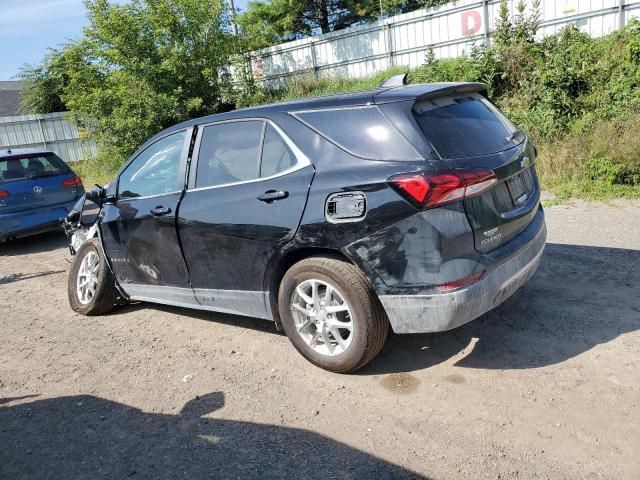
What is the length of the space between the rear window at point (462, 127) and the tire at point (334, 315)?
1002 mm

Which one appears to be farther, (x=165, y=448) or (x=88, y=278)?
(x=88, y=278)

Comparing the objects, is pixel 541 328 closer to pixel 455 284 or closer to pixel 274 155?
pixel 455 284

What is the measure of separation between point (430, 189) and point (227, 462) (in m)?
1.95

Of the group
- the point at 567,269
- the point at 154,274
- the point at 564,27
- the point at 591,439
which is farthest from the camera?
the point at 564,27

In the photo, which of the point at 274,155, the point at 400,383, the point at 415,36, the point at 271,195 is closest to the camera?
the point at 400,383

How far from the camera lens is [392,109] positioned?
3670 millimetres

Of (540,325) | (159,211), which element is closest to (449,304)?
(540,325)

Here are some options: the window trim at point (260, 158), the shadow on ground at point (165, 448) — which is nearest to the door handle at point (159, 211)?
the window trim at point (260, 158)

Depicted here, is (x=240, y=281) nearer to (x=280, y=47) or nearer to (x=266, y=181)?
(x=266, y=181)

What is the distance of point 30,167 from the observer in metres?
9.70

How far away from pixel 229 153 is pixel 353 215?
1.34m

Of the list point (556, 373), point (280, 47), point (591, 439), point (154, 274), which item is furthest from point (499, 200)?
point (280, 47)

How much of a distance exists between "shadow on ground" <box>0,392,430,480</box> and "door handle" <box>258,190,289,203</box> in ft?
4.63

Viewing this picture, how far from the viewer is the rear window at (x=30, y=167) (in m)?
9.42
